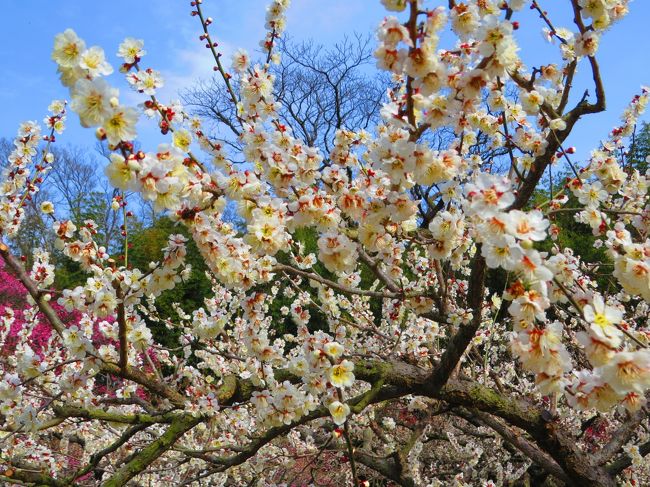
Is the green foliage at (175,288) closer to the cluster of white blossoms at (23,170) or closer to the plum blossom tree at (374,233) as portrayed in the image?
the cluster of white blossoms at (23,170)

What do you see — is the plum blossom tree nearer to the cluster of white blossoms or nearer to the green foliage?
the cluster of white blossoms

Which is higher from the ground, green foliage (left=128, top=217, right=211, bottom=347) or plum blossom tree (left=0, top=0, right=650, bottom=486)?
green foliage (left=128, top=217, right=211, bottom=347)

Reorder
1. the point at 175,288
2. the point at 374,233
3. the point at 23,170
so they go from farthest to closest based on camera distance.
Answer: the point at 175,288
the point at 23,170
the point at 374,233

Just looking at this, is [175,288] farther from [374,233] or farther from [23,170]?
[374,233]

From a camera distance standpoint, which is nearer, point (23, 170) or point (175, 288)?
point (23, 170)

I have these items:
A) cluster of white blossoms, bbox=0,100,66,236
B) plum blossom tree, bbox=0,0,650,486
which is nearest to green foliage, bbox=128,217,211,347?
cluster of white blossoms, bbox=0,100,66,236

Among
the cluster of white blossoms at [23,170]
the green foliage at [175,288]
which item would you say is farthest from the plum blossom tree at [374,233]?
the green foliage at [175,288]

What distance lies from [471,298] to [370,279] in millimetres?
7325

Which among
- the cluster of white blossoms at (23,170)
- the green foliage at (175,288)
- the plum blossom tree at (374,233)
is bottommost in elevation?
the plum blossom tree at (374,233)

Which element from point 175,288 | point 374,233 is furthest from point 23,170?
point 175,288

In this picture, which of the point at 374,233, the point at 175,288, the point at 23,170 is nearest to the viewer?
the point at 374,233

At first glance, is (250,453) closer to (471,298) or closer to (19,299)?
(471,298)

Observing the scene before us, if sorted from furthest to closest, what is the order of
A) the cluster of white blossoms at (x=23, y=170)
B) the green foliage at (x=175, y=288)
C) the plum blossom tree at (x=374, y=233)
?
1. the green foliage at (x=175, y=288)
2. the cluster of white blossoms at (x=23, y=170)
3. the plum blossom tree at (x=374, y=233)

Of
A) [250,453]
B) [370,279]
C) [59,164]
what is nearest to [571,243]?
[370,279]
